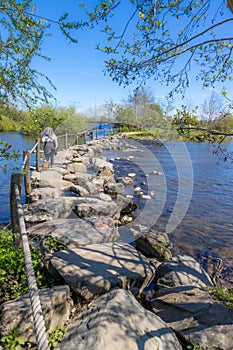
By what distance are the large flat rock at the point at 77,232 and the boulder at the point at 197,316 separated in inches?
58.5

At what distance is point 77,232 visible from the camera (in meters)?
3.90

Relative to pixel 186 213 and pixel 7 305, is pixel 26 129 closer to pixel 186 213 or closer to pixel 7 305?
pixel 7 305

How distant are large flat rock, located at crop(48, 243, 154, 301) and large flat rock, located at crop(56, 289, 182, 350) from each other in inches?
16.3

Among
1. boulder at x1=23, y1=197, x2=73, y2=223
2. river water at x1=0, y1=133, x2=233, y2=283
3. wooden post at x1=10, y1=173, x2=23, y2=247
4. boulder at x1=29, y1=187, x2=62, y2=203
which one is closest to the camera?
wooden post at x1=10, y1=173, x2=23, y2=247

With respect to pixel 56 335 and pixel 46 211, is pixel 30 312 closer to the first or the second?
pixel 56 335

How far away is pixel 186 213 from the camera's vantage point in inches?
269

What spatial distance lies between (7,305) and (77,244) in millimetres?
1546

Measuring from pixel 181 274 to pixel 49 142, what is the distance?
7.29 m

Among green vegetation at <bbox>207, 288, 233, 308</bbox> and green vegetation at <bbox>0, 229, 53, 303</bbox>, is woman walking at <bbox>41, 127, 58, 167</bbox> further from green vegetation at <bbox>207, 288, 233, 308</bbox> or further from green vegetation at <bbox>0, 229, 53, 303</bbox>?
green vegetation at <bbox>207, 288, 233, 308</bbox>

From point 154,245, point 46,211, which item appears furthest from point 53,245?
point 154,245

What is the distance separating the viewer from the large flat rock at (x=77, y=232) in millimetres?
3691

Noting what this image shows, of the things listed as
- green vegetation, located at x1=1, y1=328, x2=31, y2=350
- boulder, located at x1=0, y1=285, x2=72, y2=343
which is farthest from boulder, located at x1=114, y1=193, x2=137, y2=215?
green vegetation, located at x1=1, y1=328, x2=31, y2=350

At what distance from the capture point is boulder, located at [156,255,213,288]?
3.31 meters

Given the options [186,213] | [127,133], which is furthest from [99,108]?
[186,213]
